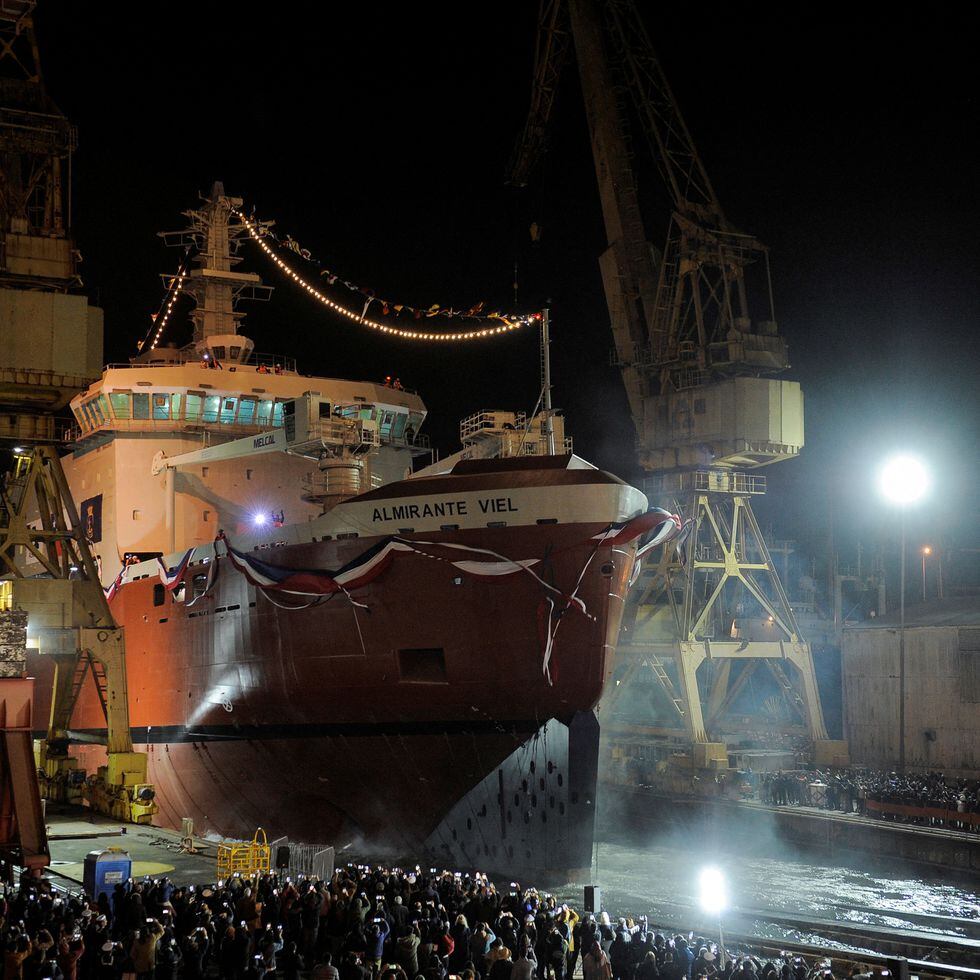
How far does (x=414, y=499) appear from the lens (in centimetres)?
2330

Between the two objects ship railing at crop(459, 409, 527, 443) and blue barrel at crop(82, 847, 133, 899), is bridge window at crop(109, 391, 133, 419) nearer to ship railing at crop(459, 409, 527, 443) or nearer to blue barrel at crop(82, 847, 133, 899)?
ship railing at crop(459, 409, 527, 443)

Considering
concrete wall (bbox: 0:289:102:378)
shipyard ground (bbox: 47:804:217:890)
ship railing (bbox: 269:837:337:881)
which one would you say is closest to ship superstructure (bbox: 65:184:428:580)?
concrete wall (bbox: 0:289:102:378)

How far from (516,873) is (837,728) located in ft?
94.3

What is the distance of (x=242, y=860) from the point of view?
18344mm

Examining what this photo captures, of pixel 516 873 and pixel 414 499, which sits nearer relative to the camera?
pixel 516 873

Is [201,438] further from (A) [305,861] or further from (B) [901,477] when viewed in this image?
(B) [901,477]

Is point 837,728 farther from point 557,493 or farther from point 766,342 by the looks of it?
point 557,493

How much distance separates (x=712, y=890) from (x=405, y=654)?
9029mm

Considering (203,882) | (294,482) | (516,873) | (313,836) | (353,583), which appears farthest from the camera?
(294,482)

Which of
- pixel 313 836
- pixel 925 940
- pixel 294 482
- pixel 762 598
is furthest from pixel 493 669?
pixel 762 598

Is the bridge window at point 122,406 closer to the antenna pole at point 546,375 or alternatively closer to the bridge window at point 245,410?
the bridge window at point 245,410

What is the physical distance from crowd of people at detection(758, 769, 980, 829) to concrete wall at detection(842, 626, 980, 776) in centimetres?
168

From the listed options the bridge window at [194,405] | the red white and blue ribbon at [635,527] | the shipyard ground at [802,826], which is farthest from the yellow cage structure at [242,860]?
the bridge window at [194,405]

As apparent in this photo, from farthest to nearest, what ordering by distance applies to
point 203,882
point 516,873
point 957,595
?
1. point 957,595
2. point 516,873
3. point 203,882
